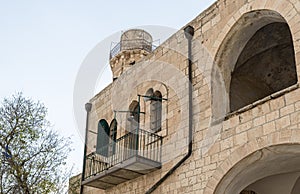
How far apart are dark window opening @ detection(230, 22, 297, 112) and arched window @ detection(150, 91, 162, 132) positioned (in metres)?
1.76

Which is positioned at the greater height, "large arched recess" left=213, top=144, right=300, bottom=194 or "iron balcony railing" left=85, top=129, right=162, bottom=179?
"iron balcony railing" left=85, top=129, right=162, bottom=179

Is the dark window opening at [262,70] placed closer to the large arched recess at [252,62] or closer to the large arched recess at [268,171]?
the large arched recess at [252,62]

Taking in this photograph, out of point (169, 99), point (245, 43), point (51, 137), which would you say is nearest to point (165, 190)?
point (169, 99)

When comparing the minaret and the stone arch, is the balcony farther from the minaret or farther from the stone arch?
the minaret

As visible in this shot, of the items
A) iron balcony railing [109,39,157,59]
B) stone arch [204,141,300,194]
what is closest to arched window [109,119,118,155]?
stone arch [204,141,300,194]

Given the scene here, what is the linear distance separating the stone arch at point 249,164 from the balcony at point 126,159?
198 cm

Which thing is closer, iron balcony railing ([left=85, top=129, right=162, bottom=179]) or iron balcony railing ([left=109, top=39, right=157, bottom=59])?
iron balcony railing ([left=85, top=129, right=162, bottom=179])

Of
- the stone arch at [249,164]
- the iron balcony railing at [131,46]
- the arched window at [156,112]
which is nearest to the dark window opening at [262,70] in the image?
the arched window at [156,112]

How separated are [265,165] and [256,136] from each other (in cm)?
104

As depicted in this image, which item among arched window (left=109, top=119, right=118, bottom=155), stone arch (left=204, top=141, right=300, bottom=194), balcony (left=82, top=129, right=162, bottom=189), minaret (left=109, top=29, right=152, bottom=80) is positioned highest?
minaret (left=109, top=29, right=152, bottom=80)

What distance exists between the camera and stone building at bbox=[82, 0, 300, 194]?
699 cm

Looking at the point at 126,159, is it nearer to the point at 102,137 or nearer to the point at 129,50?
the point at 102,137

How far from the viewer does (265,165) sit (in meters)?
7.64

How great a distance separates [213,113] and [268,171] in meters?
1.60
